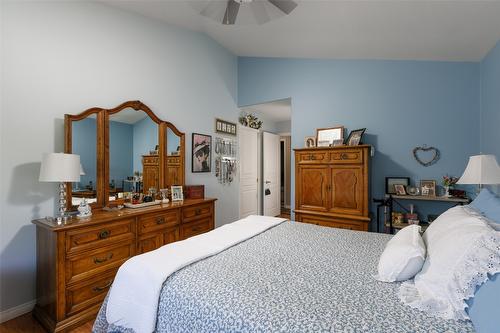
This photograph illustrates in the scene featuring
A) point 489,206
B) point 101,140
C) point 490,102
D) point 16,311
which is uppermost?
point 490,102

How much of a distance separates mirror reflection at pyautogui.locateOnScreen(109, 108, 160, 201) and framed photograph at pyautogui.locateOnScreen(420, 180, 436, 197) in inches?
126

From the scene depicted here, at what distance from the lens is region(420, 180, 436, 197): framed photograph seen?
291 centimetres

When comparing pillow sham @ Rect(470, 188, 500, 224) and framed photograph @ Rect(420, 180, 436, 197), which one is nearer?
pillow sham @ Rect(470, 188, 500, 224)

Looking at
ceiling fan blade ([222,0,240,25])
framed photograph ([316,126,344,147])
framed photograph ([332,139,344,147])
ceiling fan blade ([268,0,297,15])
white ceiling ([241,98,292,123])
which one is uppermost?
ceiling fan blade ([222,0,240,25])

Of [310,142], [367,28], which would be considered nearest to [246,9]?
[367,28]

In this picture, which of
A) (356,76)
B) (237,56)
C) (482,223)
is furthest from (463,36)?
(237,56)

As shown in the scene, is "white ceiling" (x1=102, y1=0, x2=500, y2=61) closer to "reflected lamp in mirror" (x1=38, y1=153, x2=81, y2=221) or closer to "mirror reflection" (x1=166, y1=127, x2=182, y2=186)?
"mirror reflection" (x1=166, y1=127, x2=182, y2=186)

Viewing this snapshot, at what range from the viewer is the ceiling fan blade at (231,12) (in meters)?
2.22

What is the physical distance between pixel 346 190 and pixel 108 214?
2.61m

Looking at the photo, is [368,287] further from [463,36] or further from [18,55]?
[18,55]

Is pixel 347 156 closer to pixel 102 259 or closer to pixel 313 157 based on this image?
pixel 313 157

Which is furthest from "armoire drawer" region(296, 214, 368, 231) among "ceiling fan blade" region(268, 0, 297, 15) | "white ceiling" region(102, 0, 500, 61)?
"ceiling fan blade" region(268, 0, 297, 15)

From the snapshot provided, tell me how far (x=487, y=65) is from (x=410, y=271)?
268cm

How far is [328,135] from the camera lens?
11.7 ft
